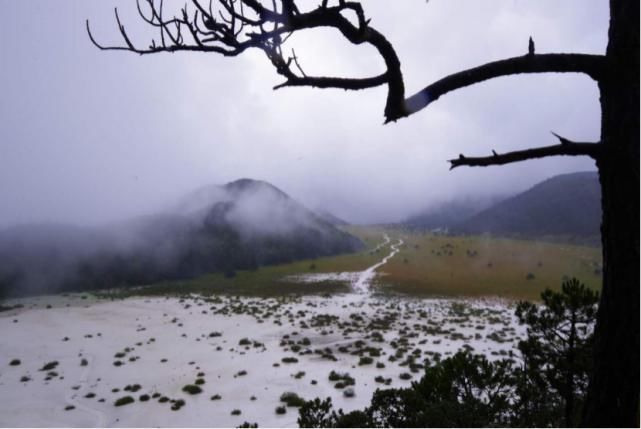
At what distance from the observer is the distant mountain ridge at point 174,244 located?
4997cm

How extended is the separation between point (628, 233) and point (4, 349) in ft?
90.1

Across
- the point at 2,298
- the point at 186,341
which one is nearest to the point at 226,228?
the point at 2,298

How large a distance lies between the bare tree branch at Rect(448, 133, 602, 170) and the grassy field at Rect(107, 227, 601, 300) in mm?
33610

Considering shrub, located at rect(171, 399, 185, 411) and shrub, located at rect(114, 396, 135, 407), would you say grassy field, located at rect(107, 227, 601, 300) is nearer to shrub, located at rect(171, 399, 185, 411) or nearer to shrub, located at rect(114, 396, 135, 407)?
shrub, located at rect(114, 396, 135, 407)

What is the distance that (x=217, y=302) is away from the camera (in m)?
33.9

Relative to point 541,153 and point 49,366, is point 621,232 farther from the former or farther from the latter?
point 49,366

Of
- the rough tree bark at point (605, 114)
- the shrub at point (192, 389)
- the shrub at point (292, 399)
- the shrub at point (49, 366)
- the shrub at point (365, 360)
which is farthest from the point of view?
the shrub at point (49, 366)

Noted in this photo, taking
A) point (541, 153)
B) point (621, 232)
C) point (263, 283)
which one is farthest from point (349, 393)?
point (263, 283)

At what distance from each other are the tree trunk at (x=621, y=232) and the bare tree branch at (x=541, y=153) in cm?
9

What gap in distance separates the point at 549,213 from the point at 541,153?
370 feet

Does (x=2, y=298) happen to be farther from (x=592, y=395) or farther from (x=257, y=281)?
(x=592, y=395)

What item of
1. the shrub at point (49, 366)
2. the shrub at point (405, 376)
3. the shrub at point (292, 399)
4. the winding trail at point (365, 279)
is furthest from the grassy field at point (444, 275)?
the shrub at point (292, 399)

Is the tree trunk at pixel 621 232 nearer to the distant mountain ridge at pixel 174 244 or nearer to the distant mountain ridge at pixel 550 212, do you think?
the distant mountain ridge at pixel 174 244

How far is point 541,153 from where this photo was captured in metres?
2.04
